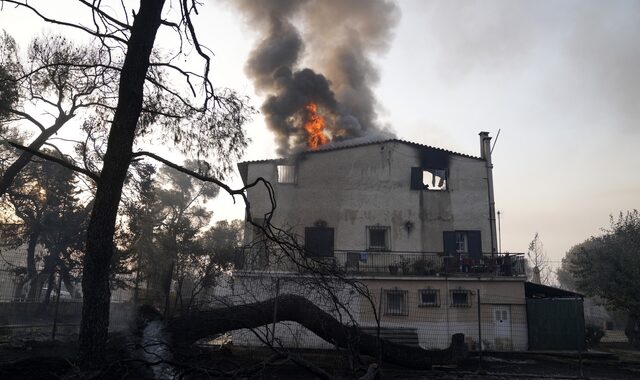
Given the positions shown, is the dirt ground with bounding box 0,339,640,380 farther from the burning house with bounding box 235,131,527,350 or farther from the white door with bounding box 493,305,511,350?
the burning house with bounding box 235,131,527,350

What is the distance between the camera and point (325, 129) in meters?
28.6

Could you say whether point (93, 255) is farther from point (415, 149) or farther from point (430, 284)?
point (415, 149)

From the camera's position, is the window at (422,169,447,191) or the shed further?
the window at (422,169,447,191)

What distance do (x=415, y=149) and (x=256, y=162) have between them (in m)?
8.65

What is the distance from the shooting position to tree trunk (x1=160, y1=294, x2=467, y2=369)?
32.8ft

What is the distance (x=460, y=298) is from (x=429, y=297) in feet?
4.61

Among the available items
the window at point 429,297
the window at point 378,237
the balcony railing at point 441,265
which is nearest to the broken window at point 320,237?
the balcony railing at point 441,265

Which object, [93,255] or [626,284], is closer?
[93,255]

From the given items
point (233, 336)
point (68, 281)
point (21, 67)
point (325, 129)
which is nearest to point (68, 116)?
point (21, 67)

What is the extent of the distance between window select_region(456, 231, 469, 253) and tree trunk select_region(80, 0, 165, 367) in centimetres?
1987

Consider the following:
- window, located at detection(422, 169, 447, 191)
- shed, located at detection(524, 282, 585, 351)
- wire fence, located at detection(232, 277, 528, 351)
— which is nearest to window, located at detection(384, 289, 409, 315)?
wire fence, located at detection(232, 277, 528, 351)

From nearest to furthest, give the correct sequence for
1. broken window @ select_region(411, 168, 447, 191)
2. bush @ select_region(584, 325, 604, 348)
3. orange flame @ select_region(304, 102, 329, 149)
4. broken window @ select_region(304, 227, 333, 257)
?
bush @ select_region(584, 325, 604, 348), broken window @ select_region(304, 227, 333, 257), broken window @ select_region(411, 168, 447, 191), orange flame @ select_region(304, 102, 329, 149)

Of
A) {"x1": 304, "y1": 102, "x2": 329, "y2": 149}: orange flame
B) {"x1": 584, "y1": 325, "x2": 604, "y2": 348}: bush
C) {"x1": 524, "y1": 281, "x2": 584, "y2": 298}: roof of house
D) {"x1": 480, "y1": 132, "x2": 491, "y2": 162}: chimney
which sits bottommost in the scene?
{"x1": 584, "y1": 325, "x2": 604, "y2": 348}: bush

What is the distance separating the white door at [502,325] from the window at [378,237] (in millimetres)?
6084
